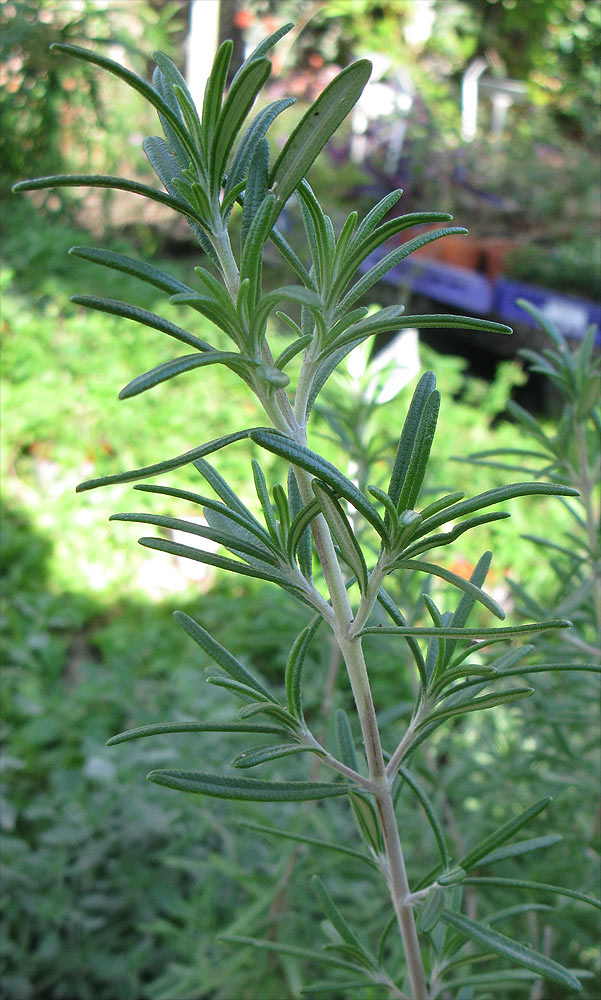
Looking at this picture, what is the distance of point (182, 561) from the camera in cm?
241

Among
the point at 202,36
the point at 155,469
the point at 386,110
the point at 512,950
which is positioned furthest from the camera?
the point at 386,110

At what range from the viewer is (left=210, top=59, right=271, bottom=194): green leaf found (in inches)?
12.8

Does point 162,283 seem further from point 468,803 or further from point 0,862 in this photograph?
point 0,862

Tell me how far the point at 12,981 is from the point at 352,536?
3.43ft

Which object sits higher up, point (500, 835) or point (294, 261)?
point (294, 261)

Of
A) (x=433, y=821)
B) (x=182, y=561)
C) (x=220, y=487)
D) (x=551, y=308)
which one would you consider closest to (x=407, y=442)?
(x=220, y=487)

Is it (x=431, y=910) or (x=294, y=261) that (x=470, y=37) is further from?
(x=431, y=910)

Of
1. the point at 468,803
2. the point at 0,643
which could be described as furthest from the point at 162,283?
the point at 0,643

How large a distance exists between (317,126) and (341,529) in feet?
0.55

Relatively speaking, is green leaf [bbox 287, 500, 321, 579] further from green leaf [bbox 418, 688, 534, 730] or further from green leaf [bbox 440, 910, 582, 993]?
green leaf [bbox 440, 910, 582, 993]

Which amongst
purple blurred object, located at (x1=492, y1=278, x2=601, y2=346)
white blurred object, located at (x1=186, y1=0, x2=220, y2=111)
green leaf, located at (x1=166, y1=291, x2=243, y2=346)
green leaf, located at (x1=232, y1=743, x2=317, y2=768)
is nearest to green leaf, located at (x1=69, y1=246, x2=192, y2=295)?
green leaf, located at (x1=166, y1=291, x2=243, y2=346)

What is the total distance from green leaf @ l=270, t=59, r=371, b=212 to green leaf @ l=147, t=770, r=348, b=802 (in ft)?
0.83

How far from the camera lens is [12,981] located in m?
1.12

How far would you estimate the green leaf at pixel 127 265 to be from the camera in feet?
1.04
